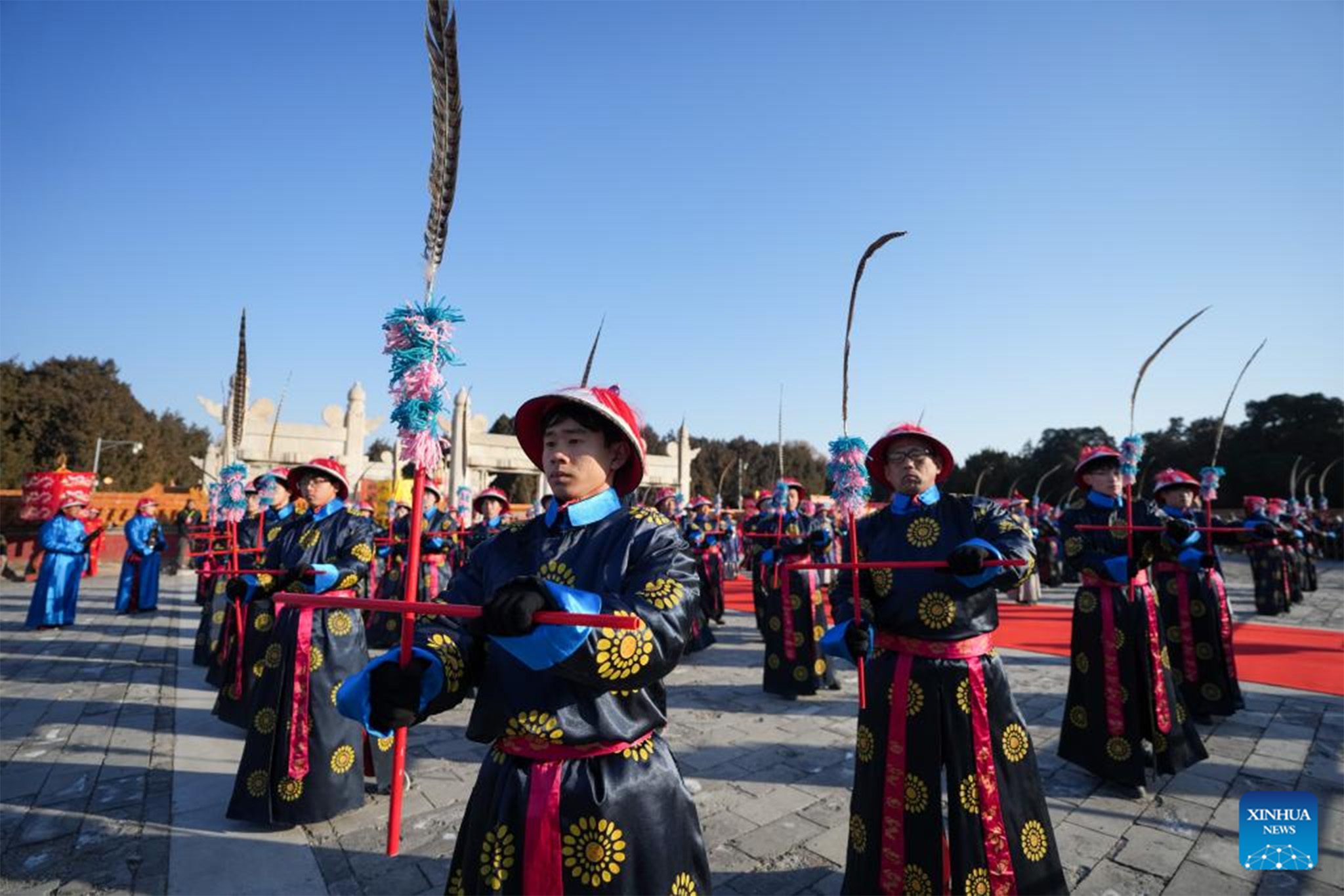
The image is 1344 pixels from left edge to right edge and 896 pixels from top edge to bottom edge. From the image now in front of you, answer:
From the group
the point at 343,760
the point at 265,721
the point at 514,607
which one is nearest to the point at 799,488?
the point at 343,760

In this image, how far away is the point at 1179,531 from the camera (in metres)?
4.54

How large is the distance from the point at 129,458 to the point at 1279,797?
2113 inches

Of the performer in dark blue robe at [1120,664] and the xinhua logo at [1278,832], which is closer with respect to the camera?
the xinhua logo at [1278,832]

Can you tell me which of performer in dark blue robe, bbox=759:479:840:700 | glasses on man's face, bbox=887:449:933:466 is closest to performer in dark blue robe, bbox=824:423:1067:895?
glasses on man's face, bbox=887:449:933:466

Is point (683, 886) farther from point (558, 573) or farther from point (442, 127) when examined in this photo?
point (442, 127)

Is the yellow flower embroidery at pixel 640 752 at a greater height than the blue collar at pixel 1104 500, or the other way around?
A: the blue collar at pixel 1104 500

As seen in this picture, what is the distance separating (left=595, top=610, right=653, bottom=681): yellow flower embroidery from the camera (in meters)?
1.64

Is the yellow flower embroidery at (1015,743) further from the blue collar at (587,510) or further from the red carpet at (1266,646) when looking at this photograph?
the red carpet at (1266,646)

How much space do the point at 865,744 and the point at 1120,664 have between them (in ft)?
9.20

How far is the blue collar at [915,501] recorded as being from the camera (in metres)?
3.53

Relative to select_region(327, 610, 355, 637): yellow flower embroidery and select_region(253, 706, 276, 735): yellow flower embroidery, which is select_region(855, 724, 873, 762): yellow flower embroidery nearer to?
select_region(327, 610, 355, 637): yellow flower embroidery

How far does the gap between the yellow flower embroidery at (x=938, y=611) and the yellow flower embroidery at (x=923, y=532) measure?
12.1 inches

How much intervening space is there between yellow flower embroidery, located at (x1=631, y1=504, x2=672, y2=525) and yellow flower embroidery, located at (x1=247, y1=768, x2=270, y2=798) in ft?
11.6


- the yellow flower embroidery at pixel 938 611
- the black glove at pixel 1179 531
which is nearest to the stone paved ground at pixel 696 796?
the yellow flower embroidery at pixel 938 611
